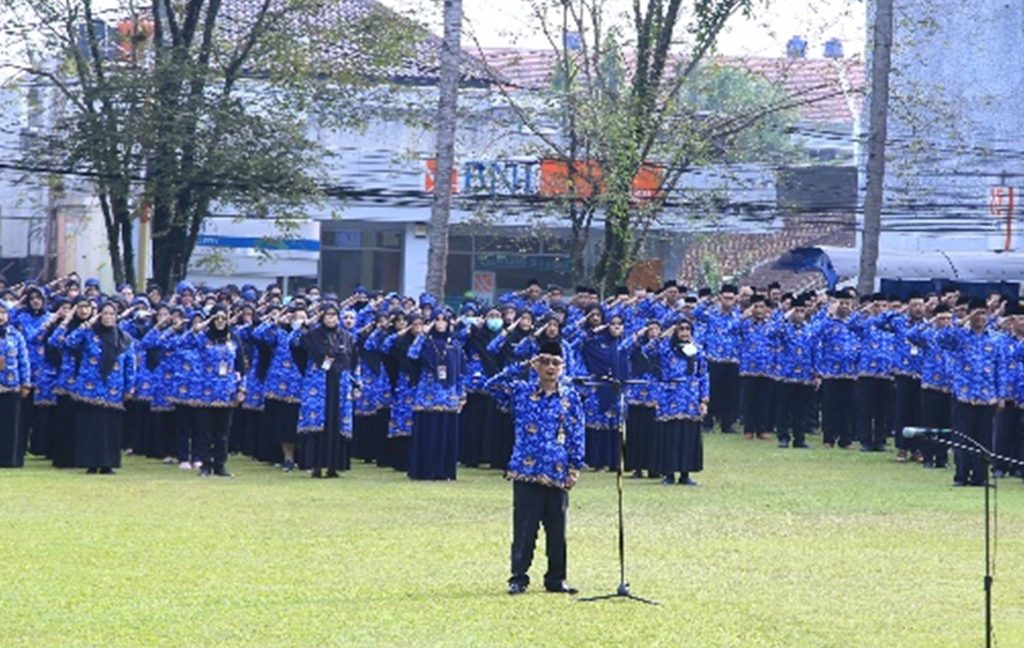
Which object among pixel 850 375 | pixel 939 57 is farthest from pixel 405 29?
pixel 939 57

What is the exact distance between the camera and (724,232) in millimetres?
56656

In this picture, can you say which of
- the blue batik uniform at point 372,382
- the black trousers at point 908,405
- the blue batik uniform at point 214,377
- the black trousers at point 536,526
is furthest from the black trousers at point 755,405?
the black trousers at point 536,526

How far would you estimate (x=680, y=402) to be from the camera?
26766 mm

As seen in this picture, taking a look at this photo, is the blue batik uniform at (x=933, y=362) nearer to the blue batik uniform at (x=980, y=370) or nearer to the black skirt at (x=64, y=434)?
the blue batik uniform at (x=980, y=370)

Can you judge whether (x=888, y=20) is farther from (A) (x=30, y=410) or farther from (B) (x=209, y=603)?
(B) (x=209, y=603)

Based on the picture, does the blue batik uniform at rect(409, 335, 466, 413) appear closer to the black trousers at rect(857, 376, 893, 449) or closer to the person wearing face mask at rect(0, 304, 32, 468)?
the person wearing face mask at rect(0, 304, 32, 468)

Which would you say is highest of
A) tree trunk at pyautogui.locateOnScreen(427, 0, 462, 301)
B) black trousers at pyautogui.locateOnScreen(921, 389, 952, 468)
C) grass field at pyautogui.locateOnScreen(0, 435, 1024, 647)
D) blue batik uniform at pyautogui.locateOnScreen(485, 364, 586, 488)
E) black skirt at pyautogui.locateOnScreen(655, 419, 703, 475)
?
tree trunk at pyautogui.locateOnScreen(427, 0, 462, 301)

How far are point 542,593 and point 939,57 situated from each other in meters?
49.9

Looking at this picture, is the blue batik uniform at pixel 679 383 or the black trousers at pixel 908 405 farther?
the black trousers at pixel 908 405

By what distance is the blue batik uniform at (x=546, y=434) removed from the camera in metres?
16.8

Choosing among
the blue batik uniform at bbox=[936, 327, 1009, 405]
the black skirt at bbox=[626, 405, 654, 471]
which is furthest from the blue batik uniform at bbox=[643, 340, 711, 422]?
the blue batik uniform at bbox=[936, 327, 1009, 405]

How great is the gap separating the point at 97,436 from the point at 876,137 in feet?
51.0

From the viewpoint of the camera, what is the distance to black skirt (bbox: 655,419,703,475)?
26.6 metres

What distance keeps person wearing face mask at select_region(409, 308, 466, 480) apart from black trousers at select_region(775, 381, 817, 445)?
7609 millimetres
